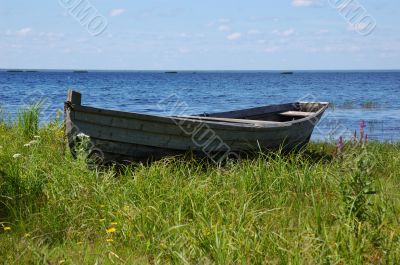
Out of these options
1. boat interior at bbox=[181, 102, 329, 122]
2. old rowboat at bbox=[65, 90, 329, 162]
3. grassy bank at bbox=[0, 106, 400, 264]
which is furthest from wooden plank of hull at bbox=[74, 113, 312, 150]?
boat interior at bbox=[181, 102, 329, 122]

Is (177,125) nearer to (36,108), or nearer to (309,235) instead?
(309,235)

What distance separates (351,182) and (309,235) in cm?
54

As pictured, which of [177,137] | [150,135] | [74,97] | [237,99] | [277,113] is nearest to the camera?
[74,97]

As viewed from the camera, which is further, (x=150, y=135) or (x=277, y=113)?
(x=277, y=113)

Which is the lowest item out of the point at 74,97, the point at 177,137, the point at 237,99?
the point at 237,99

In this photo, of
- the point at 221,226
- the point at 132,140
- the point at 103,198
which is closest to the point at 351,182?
the point at 221,226

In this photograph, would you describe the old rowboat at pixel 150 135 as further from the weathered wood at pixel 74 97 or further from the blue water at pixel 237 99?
the blue water at pixel 237 99

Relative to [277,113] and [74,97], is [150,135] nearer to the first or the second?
[74,97]

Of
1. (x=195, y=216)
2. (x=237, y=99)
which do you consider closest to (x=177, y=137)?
(x=195, y=216)

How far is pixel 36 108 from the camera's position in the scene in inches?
421

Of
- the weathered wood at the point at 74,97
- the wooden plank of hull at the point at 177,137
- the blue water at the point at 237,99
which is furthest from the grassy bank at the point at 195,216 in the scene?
the blue water at the point at 237,99

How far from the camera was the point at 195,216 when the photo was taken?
196 inches

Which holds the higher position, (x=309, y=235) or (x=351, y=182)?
(x=351, y=182)

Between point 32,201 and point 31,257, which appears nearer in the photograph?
point 31,257
